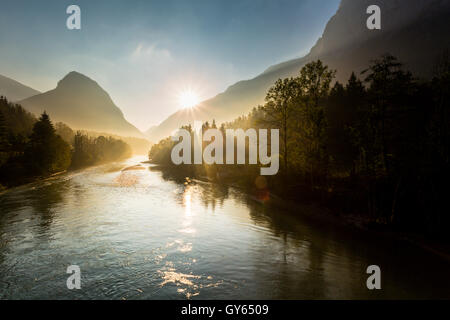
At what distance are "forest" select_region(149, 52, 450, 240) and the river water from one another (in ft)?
12.4

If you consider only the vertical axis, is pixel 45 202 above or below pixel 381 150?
below

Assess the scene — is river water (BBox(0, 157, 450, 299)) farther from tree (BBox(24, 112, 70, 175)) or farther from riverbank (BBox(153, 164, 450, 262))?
tree (BBox(24, 112, 70, 175))

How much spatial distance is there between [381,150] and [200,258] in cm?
2106

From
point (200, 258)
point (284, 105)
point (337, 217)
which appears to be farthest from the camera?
point (284, 105)

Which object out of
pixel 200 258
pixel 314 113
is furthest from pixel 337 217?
pixel 200 258

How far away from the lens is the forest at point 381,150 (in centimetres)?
1927

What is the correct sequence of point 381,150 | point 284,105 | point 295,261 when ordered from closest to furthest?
point 295,261
point 381,150
point 284,105

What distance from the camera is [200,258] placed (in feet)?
55.7

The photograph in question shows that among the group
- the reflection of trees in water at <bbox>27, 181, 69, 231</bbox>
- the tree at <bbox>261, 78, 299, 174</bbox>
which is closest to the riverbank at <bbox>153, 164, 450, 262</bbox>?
the tree at <bbox>261, 78, 299, 174</bbox>

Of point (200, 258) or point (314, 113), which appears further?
point (314, 113)

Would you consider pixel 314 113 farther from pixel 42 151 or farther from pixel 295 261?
pixel 42 151

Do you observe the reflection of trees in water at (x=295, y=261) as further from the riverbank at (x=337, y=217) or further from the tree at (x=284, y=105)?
the tree at (x=284, y=105)

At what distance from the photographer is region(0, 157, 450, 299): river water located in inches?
510

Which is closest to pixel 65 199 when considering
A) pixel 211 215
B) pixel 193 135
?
pixel 211 215
